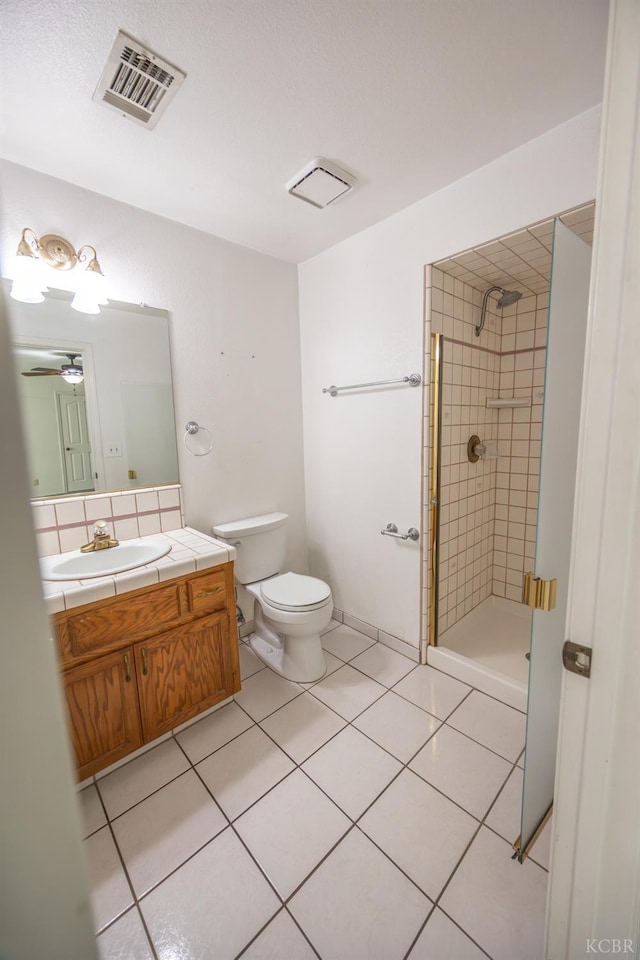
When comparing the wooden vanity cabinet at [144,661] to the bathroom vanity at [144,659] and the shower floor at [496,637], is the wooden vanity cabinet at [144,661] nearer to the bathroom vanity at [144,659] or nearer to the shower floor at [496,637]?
the bathroom vanity at [144,659]

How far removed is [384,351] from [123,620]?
1715 millimetres

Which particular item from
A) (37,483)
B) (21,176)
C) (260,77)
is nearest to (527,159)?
(260,77)

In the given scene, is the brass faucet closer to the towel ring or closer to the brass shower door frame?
the towel ring

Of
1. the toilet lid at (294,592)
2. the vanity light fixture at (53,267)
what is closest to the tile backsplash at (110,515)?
the toilet lid at (294,592)

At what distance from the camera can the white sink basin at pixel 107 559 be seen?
56.9 inches

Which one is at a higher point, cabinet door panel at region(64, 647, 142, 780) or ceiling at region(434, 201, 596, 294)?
ceiling at region(434, 201, 596, 294)

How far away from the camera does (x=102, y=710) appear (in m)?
1.35

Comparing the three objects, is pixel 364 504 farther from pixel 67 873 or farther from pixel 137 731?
pixel 67 873

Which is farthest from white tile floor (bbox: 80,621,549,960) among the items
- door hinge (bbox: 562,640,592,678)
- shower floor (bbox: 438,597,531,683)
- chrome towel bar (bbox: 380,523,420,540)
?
door hinge (bbox: 562,640,592,678)

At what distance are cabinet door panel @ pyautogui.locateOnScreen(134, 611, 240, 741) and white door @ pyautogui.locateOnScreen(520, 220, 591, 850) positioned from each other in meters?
Answer: 1.19

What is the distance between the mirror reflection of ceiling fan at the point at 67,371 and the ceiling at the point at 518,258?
1.69 m

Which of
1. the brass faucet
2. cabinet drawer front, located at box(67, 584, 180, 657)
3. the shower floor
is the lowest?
the shower floor

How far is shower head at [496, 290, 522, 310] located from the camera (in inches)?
84.0

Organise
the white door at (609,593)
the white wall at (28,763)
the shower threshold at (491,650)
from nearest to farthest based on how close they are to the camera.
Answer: the white wall at (28,763) → the white door at (609,593) → the shower threshold at (491,650)
